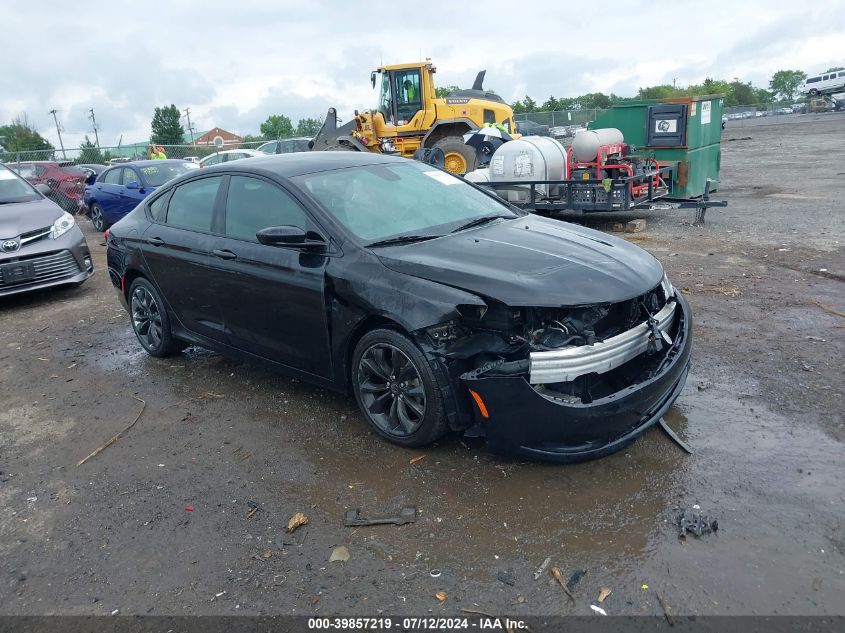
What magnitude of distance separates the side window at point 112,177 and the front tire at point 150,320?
9133 mm

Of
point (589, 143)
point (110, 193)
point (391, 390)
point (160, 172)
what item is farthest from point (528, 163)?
point (110, 193)

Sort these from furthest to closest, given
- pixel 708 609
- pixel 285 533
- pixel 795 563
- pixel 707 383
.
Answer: pixel 707 383
pixel 285 533
pixel 795 563
pixel 708 609

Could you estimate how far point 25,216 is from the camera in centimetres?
813

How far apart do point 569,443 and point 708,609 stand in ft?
3.29

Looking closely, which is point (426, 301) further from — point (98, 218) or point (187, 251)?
point (98, 218)

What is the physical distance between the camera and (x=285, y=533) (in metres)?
3.32

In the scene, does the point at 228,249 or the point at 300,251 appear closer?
the point at 300,251

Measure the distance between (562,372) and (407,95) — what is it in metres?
14.4

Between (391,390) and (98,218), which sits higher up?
(391,390)

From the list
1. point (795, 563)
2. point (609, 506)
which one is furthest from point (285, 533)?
point (795, 563)

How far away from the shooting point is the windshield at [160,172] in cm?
1278

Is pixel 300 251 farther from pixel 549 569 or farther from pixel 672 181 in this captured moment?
pixel 672 181

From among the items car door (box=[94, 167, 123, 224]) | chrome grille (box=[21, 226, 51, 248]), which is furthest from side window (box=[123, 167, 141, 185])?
chrome grille (box=[21, 226, 51, 248])

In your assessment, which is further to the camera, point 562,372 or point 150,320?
point 150,320
